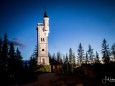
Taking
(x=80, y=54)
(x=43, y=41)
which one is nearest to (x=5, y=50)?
(x=43, y=41)

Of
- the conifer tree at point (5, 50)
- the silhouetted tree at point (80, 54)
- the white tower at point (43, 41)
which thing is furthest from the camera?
the silhouetted tree at point (80, 54)

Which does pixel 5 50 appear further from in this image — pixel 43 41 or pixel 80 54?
pixel 80 54

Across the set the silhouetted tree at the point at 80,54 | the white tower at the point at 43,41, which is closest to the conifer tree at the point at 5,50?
the white tower at the point at 43,41

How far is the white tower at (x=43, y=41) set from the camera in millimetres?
52625

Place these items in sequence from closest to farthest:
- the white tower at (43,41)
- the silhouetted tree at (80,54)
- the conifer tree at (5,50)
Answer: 1. the conifer tree at (5,50)
2. the white tower at (43,41)
3. the silhouetted tree at (80,54)

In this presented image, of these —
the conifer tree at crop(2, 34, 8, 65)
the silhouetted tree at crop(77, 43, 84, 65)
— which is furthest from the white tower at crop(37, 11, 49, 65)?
the silhouetted tree at crop(77, 43, 84, 65)

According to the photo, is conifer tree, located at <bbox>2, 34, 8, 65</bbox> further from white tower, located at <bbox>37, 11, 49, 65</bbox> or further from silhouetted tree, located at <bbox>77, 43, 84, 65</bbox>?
silhouetted tree, located at <bbox>77, 43, 84, 65</bbox>

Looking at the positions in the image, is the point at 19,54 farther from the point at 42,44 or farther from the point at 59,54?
the point at 59,54

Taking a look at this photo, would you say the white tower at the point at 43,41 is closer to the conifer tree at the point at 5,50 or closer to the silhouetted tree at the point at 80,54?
the conifer tree at the point at 5,50

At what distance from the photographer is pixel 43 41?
53.8 metres

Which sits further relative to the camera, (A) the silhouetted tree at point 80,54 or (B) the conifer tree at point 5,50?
(A) the silhouetted tree at point 80,54

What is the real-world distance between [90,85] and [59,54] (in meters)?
92.4

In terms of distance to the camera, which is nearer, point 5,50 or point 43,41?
point 5,50

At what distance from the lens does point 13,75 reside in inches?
1048
